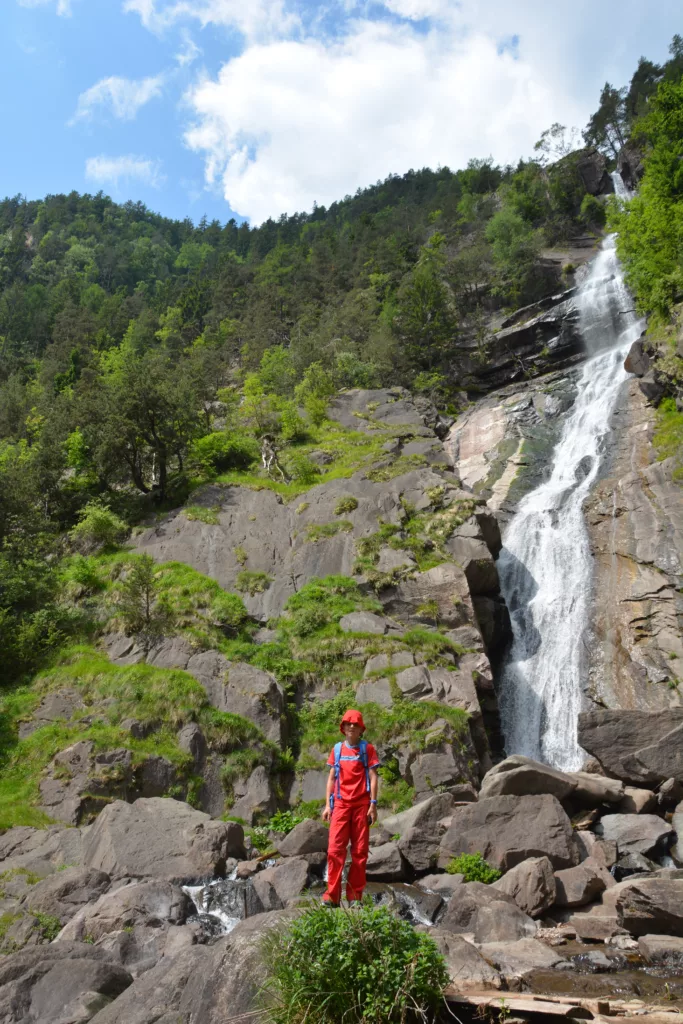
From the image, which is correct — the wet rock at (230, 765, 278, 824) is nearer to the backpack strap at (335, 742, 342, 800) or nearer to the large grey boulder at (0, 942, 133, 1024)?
the large grey boulder at (0, 942, 133, 1024)

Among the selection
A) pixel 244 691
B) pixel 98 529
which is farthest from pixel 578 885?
pixel 98 529

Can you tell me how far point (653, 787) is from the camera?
47.1 ft

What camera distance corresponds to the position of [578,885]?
33.4 feet

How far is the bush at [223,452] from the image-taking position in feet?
102

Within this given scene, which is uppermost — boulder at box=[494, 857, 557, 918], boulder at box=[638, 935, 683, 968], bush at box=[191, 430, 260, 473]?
bush at box=[191, 430, 260, 473]

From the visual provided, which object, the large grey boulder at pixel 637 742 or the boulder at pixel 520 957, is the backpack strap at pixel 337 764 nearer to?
the boulder at pixel 520 957

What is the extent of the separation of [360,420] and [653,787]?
25.7 meters

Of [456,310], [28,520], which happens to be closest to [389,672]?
[28,520]

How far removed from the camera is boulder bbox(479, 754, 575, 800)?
12844 mm

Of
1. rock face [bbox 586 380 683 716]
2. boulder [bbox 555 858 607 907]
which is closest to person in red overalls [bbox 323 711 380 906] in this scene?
boulder [bbox 555 858 607 907]

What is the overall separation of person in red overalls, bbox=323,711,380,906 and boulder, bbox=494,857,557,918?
162 inches

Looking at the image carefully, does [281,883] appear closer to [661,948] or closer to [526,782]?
[526,782]

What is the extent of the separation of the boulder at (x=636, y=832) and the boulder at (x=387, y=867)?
13.6 ft

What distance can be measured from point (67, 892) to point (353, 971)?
Result: 25.4 feet
